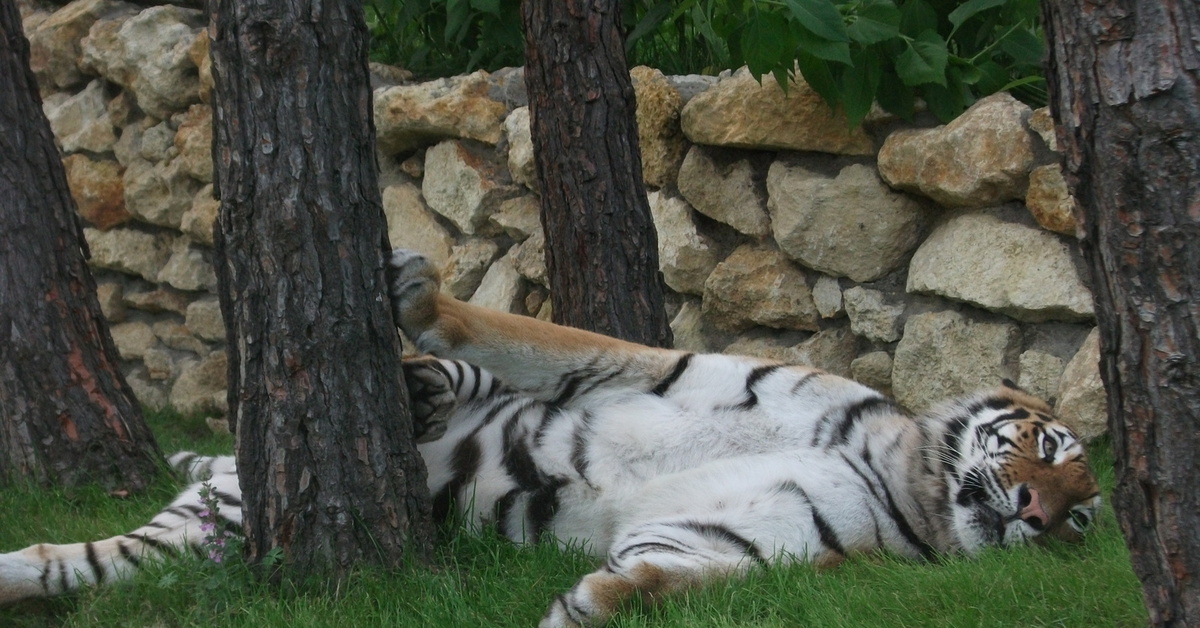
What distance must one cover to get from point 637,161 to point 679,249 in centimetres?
88

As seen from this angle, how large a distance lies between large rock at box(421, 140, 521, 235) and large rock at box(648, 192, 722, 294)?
2.66 ft

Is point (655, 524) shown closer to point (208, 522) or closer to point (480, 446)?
point (480, 446)

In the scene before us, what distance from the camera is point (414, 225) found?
5578mm

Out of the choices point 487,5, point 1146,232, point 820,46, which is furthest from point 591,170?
point 1146,232

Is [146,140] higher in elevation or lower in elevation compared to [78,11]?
lower

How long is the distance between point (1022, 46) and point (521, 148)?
2.13 meters

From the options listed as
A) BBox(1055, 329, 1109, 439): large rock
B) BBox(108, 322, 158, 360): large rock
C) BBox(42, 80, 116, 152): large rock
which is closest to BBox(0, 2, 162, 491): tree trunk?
BBox(42, 80, 116, 152): large rock

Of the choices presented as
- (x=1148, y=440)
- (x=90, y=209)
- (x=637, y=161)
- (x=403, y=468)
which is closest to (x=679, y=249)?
(x=637, y=161)

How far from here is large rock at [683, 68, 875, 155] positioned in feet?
13.9

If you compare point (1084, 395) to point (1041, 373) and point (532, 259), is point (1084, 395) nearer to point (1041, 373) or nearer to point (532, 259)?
point (1041, 373)

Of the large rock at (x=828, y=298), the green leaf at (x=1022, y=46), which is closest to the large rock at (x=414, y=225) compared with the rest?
the large rock at (x=828, y=298)

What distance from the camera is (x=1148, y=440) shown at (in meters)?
1.67

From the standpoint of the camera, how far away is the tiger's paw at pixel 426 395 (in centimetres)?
292

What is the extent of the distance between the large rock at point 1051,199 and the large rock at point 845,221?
496 mm
